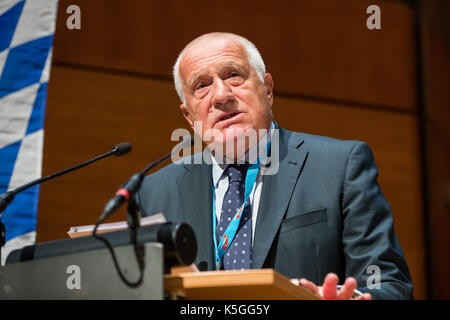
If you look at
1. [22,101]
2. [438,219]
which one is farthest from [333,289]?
[438,219]

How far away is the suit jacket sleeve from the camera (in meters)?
1.60

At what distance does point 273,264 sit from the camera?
1.77m

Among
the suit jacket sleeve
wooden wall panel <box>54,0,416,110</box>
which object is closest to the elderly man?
the suit jacket sleeve

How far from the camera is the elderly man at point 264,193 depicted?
1.74 metres

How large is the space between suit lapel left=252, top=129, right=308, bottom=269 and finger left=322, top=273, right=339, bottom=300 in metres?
0.46

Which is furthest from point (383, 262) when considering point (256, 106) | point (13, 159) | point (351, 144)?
point (13, 159)

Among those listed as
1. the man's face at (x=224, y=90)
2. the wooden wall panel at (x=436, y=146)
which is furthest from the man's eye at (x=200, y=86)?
the wooden wall panel at (x=436, y=146)

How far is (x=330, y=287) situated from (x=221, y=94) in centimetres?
97

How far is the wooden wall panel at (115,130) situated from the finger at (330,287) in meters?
2.20

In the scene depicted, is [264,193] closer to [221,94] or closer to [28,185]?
[221,94]

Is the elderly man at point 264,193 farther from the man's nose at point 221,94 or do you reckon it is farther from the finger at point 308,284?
the finger at point 308,284

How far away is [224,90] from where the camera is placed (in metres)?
2.08
